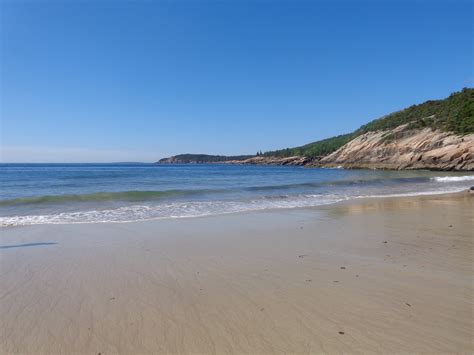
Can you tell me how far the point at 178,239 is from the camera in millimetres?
8148

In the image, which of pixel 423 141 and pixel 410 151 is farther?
pixel 410 151

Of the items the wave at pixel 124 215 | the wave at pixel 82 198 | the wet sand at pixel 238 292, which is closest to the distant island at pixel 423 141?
the wave at pixel 82 198

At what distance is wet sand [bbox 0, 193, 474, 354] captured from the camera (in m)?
3.25

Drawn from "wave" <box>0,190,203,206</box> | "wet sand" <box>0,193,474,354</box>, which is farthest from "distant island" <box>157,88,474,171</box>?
"wet sand" <box>0,193,474,354</box>

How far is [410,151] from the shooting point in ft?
224

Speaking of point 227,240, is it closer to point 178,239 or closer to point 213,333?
point 178,239

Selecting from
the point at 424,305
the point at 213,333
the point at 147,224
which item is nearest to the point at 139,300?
the point at 213,333

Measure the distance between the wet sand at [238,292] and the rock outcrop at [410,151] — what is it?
59.9 meters

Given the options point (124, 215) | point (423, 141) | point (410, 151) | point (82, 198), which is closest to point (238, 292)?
point (124, 215)

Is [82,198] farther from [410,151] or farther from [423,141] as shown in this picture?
[423,141]

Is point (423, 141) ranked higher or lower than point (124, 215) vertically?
higher

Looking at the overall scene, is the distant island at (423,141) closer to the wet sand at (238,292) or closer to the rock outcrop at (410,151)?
the rock outcrop at (410,151)

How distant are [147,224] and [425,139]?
72.7 m

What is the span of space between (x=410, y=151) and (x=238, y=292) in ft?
246
